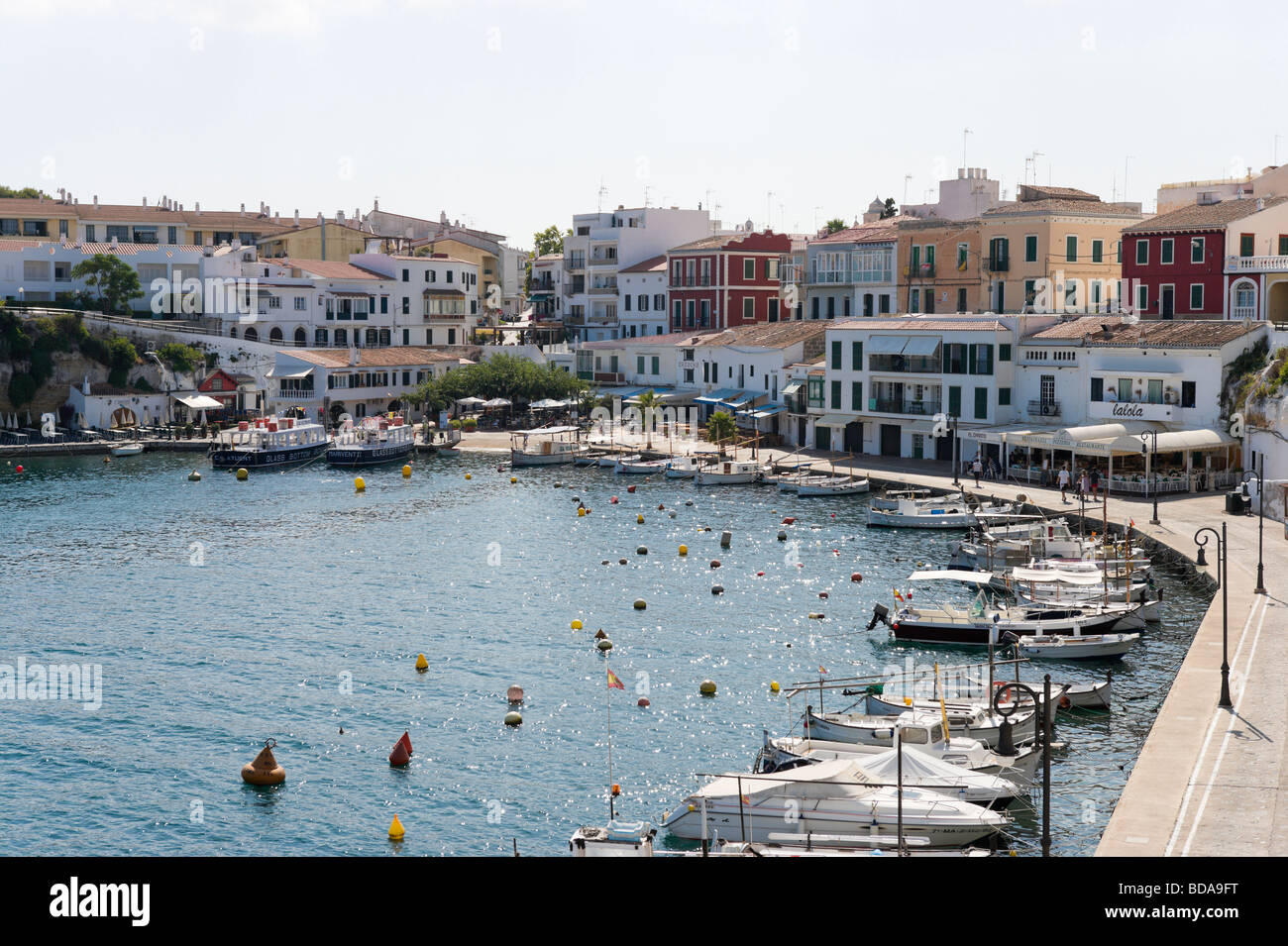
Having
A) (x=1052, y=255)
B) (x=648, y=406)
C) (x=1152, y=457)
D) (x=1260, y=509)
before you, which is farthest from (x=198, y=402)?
(x=1260, y=509)

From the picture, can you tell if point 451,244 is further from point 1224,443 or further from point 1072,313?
point 1224,443

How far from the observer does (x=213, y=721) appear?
3606cm

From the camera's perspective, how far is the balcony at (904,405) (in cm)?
7950

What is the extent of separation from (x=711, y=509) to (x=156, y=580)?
1123 inches

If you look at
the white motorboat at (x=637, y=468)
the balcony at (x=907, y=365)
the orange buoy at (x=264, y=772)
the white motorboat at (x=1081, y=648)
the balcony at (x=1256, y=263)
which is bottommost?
the orange buoy at (x=264, y=772)

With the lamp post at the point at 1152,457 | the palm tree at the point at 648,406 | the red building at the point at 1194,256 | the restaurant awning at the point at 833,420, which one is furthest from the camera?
the palm tree at the point at 648,406

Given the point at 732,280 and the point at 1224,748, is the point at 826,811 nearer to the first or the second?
the point at 1224,748

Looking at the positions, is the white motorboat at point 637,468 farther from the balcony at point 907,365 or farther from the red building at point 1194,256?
the red building at point 1194,256

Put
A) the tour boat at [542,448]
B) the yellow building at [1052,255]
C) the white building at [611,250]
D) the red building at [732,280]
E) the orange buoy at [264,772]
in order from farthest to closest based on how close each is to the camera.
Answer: the white building at [611,250] < the red building at [732,280] < the tour boat at [542,448] < the yellow building at [1052,255] < the orange buoy at [264,772]

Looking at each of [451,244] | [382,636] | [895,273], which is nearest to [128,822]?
[382,636]

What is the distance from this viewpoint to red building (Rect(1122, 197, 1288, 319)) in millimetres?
71125

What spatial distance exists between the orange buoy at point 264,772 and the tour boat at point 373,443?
59.1 meters

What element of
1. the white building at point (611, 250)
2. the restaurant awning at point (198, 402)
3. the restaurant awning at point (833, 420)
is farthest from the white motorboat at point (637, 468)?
the white building at point (611, 250)

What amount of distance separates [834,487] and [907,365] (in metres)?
11.9
